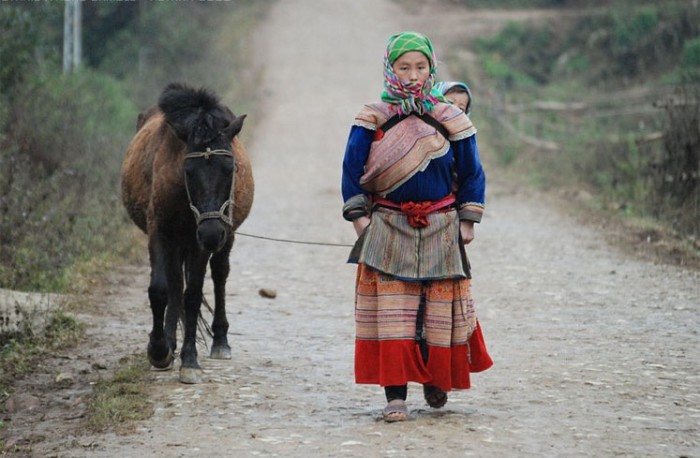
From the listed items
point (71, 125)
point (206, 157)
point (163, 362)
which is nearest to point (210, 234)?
point (206, 157)

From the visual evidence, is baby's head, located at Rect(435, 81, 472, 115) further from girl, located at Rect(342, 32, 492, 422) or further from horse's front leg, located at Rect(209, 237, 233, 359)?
horse's front leg, located at Rect(209, 237, 233, 359)

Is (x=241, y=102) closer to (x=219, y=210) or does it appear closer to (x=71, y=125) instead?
(x=71, y=125)

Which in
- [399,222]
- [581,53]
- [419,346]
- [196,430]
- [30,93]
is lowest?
[196,430]

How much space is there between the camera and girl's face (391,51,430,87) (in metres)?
5.87

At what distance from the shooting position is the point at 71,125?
16562mm

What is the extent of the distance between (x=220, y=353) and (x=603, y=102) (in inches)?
759

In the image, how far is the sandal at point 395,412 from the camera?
234 inches

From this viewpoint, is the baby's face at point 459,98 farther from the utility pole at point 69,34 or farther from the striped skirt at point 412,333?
the utility pole at point 69,34

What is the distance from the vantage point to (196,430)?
6.04 metres

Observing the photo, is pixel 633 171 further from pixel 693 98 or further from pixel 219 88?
pixel 219 88

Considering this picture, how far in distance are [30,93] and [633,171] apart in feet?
28.9

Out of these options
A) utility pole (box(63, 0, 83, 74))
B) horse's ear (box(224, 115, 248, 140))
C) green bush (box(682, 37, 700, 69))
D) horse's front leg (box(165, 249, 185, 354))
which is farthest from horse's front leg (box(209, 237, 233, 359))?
green bush (box(682, 37, 700, 69))

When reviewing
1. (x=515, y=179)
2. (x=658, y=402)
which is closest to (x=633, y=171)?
(x=515, y=179)

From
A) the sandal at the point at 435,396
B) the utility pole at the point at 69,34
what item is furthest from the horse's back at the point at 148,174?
the utility pole at the point at 69,34
